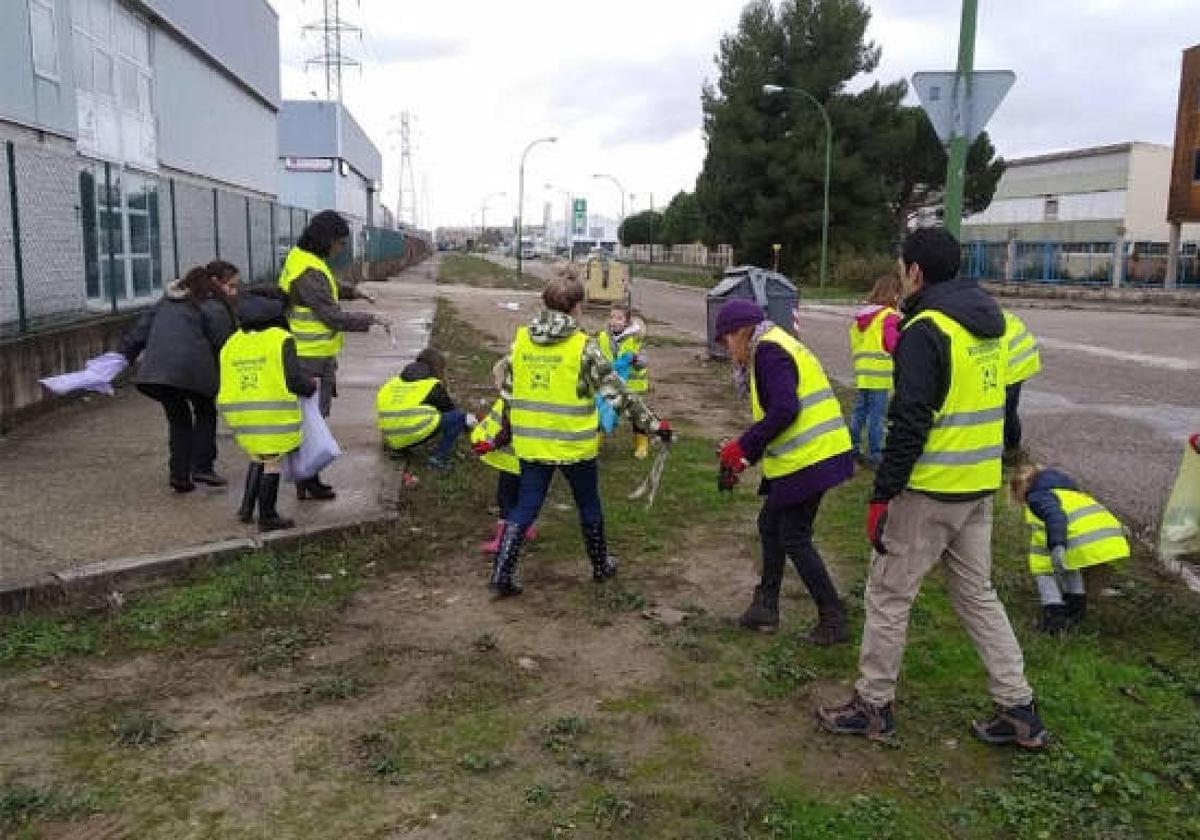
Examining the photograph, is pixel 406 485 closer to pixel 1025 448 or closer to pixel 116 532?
pixel 116 532

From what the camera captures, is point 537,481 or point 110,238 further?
point 110,238

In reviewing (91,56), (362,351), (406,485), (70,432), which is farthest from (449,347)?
(406,485)

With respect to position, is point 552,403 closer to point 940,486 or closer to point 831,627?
point 831,627

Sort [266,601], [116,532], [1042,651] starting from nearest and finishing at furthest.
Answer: [1042,651]
[266,601]
[116,532]

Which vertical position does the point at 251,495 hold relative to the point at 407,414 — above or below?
below

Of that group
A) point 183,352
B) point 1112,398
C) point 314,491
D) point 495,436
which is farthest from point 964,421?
point 1112,398

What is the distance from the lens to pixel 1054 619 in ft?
16.4

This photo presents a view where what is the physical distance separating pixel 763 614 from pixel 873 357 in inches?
143

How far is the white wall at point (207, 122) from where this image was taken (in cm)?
1947

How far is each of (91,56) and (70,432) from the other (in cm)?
882

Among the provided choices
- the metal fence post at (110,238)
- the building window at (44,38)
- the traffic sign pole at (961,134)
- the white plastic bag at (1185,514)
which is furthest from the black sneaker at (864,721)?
the building window at (44,38)

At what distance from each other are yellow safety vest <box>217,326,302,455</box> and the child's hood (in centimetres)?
155

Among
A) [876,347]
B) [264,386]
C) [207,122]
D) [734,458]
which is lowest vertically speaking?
[734,458]

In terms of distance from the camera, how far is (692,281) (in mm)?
57375
